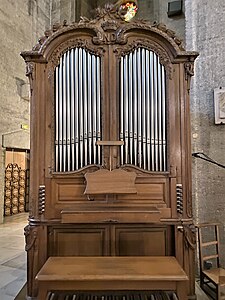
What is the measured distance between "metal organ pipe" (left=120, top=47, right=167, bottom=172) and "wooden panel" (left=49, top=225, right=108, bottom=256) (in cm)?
81

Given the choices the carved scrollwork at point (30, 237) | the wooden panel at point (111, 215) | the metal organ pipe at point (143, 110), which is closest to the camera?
the wooden panel at point (111, 215)

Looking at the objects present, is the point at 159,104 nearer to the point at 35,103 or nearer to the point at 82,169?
the point at 82,169

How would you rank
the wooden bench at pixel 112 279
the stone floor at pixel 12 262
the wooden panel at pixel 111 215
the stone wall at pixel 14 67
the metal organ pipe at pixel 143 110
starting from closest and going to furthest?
the wooden bench at pixel 112 279
the wooden panel at pixel 111 215
the metal organ pipe at pixel 143 110
the stone floor at pixel 12 262
the stone wall at pixel 14 67

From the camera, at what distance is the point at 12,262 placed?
4.12m

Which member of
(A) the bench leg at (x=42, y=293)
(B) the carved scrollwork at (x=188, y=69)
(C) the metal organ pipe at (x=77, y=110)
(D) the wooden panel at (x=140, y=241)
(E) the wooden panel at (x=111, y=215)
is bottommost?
(A) the bench leg at (x=42, y=293)

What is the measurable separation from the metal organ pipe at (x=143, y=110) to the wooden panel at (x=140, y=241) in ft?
2.19

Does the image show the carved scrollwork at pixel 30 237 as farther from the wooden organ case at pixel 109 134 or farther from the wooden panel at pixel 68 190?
the wooden panel at pixel 68 190

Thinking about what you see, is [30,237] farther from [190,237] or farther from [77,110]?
[190,237]

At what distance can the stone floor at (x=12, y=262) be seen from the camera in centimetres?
309

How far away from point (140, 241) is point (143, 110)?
1394mm

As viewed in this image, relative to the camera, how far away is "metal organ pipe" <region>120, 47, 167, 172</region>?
2.94 metres

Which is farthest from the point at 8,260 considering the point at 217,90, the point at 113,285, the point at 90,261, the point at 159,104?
the point at 217,90

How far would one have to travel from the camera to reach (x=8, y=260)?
13.8 feet

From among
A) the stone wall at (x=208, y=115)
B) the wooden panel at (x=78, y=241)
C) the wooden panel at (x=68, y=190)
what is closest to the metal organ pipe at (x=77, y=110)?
the wooden panel at (x=68, y=190)
